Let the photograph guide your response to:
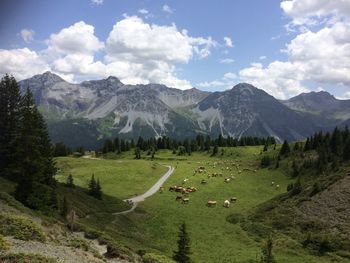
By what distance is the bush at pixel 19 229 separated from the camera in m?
31.1

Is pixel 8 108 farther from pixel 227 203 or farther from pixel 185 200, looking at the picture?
pixel 227 203

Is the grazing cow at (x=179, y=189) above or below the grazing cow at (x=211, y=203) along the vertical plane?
above

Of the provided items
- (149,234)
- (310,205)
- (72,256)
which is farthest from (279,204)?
(72,256)

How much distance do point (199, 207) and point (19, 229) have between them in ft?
194

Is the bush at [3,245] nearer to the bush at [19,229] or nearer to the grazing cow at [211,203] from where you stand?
the bush at [19,229]

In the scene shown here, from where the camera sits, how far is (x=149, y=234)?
65375 mm

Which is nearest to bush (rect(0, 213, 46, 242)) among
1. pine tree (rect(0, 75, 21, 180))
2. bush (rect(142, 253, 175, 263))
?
bush (rect(142, 253, 175, 263))

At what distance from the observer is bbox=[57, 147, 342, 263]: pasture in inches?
2188

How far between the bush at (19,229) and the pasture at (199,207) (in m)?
18.0

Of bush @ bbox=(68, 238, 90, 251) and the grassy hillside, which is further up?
bush @ bbox=(68, 238, 90, 251)

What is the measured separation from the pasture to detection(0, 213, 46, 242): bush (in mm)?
18033

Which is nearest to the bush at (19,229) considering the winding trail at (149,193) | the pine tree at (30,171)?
the pine tree at (30,171)

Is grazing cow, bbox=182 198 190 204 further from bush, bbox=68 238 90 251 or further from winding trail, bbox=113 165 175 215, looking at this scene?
bush, bbox=68 238 90 251

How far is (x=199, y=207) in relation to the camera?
286 feet
